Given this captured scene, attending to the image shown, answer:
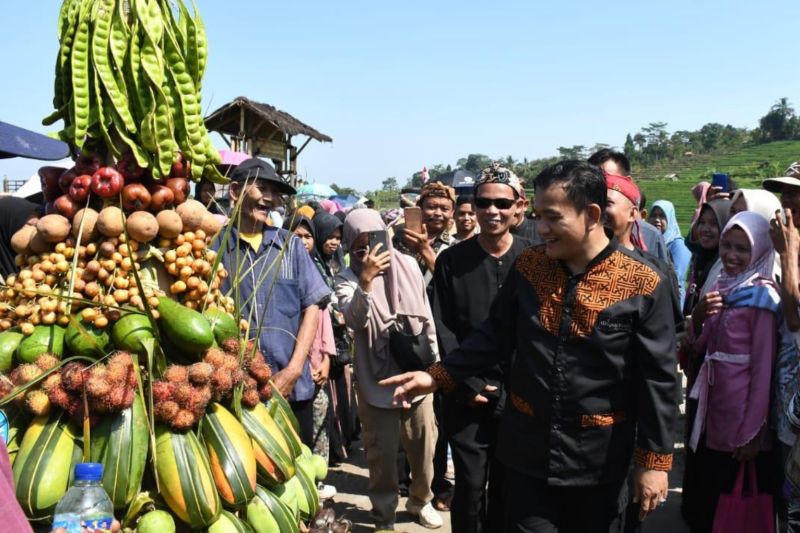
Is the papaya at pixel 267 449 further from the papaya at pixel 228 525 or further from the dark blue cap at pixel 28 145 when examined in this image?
the dark blue cap at pixel 28 145

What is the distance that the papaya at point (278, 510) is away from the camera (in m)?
2.35

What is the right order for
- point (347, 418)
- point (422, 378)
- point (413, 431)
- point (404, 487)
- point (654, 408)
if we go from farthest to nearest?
1. point (347, 418)
2. point (404, 487)
3. point (413, 431)
4. point (422, 378)
5. point (654, 408)

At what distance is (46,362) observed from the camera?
209cm

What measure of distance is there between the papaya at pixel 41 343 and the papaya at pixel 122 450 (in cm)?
27

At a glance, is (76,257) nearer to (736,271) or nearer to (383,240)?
(383,240)

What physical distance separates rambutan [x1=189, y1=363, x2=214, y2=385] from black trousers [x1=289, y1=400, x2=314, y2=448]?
179cm

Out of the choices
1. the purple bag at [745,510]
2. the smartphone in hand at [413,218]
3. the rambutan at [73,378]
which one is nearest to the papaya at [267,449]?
the rambutan at [73,378]

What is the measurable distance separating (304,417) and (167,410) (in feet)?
6.71

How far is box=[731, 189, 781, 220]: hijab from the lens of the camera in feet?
13.8

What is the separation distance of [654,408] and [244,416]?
5.03 ft

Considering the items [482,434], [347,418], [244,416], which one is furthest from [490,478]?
[347,418]

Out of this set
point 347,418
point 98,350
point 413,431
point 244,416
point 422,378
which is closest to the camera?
point 98,350

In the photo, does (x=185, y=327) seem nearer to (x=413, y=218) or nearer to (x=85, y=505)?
(x=85, y=505)

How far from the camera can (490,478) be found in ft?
12.2
